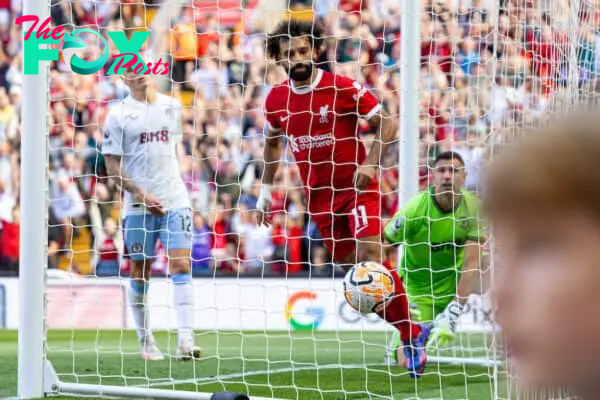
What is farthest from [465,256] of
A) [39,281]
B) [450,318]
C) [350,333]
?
[350,333]

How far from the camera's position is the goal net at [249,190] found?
5492mm

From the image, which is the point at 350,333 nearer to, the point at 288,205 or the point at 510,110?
the point at 288,205

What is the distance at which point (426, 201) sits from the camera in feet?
22.7

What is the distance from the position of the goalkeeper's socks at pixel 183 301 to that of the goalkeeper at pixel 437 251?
1321mm

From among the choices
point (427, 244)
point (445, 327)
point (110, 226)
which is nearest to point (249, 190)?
point (110, 226)

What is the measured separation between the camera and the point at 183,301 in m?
7.53

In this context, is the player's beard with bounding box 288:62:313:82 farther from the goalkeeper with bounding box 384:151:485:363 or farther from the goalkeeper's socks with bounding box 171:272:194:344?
the goalkeeper's socks with bounding box 171:272:194:344

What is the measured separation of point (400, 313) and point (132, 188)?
2049 millimetres

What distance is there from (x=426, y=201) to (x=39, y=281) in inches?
98.4

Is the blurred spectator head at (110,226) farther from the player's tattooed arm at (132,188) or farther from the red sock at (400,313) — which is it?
the red sock at (400,313)

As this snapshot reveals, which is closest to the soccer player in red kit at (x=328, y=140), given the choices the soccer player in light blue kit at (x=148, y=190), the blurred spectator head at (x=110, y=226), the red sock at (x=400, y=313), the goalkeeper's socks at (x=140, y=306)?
the soccer player in light blue kit at (x=148, y=190)

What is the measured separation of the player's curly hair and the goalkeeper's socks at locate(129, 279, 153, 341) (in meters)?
1.77

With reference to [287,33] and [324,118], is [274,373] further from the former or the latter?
[287,33]

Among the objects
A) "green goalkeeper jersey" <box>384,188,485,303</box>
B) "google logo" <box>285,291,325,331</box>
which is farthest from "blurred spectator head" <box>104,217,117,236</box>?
"green goalkeeper jersey" <box>384,188,485,303</box>
